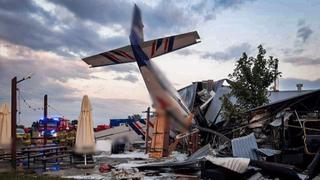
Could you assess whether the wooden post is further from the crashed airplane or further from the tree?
the crashed airplane

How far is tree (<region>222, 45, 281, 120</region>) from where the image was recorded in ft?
66.5

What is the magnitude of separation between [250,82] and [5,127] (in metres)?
11.9

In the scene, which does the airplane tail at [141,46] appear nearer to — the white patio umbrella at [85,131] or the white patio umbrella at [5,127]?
the white patio umbrella at [85,131]

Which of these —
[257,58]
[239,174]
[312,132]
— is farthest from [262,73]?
[239,174]

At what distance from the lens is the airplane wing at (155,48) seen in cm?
846

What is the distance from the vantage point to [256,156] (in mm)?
11750

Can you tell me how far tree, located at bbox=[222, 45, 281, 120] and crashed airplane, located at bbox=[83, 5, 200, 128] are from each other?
8.41 m

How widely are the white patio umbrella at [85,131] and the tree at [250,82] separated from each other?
290 inches

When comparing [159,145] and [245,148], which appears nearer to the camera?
[245,148]

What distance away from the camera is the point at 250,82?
812 inches

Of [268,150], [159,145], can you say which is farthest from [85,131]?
[268,150]

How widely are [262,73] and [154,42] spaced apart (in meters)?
13.1

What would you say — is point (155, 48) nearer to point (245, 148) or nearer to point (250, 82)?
point (245, 148)

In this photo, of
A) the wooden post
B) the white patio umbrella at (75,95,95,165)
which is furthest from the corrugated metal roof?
the wooden post
